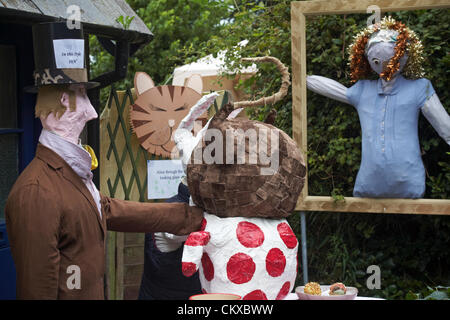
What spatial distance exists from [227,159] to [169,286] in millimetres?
1038

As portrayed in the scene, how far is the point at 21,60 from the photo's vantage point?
362cm

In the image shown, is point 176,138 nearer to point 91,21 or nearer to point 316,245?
point 91,21

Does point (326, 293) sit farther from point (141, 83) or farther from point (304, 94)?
point (141, 83)

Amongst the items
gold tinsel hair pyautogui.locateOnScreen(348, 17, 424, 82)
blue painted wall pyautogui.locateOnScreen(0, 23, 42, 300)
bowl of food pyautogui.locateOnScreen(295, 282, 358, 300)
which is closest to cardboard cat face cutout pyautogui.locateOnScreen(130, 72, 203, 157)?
blue painted wall pyautogui.locateOnScreen(0, 23, 42, 300)

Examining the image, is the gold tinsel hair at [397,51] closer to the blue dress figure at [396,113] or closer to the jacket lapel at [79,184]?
the blue dress figure at [396,113]

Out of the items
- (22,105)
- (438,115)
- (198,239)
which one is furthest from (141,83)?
(438,115)

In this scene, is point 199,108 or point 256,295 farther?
point 199,108

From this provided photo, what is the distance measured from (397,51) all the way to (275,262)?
5.60 ft

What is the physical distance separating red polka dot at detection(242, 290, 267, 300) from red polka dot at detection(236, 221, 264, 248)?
0.21 m

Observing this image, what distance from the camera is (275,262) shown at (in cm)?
267

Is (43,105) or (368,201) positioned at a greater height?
(43,105)

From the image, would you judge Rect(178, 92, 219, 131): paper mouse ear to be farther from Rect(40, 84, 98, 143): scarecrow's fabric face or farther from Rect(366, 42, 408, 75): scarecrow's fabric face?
Rect(366, 42, 408, 75): scarecrow's fabric face

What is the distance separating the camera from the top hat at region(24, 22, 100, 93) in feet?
8.47
